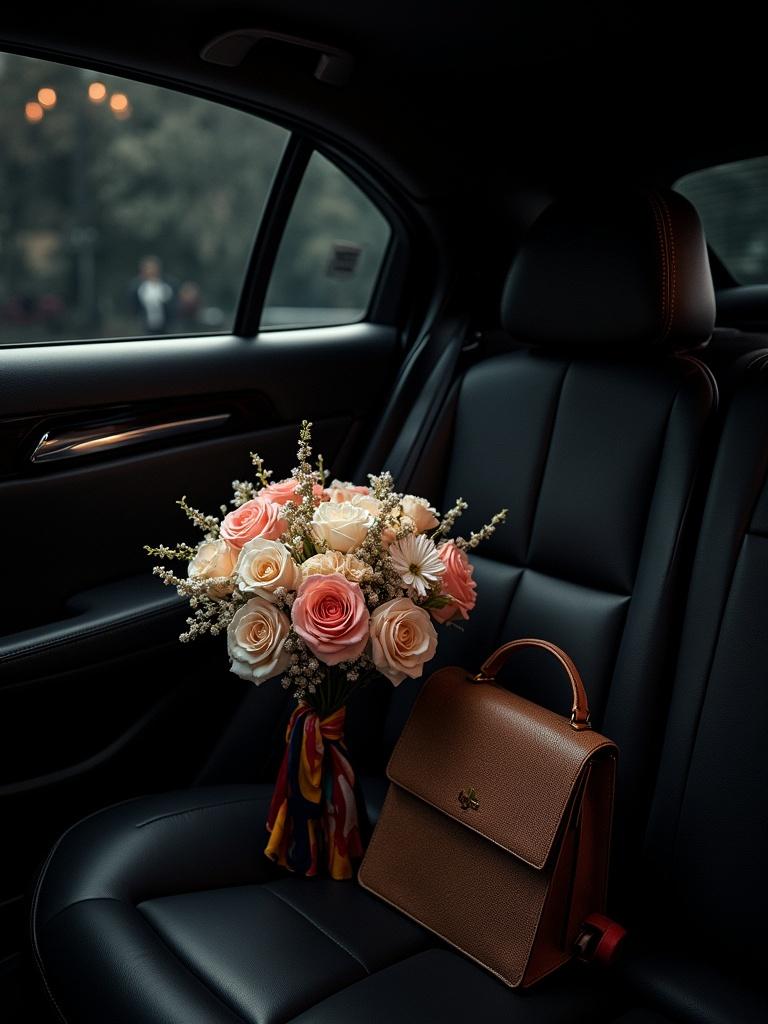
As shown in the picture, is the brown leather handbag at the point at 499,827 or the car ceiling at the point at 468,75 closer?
the brown leather handbag at the point at 499,827

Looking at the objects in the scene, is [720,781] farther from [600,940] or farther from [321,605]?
[321,605]

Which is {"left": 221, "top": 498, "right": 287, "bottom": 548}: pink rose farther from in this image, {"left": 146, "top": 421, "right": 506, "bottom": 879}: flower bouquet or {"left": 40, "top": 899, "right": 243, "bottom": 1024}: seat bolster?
{"left": 40, "top": 899, "right": 243, "bottom": 1024}: seat bolster

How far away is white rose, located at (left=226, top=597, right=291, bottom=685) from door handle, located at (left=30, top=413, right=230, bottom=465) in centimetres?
82

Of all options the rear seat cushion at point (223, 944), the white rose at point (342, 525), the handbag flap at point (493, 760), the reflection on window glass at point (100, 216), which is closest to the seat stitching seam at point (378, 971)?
the rear seat cushion at point (223, 944)

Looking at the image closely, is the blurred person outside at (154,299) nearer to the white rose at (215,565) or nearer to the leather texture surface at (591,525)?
the leather texture surface at (591,525)

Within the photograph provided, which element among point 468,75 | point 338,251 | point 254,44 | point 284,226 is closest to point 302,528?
point 254,44

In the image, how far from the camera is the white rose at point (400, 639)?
4.78ft

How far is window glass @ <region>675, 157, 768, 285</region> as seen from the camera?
8.21 feet

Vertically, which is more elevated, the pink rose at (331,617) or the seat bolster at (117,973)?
the pink rose at (331,617)

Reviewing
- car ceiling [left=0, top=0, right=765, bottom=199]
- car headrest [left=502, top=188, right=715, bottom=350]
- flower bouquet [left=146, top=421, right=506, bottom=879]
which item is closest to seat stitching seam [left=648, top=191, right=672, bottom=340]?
car headrest [left=502, top=188, right=715, bottom=350]

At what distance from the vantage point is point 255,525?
5.06 feet

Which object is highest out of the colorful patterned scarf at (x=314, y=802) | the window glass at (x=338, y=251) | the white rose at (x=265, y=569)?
the window glass at (x=338, y=251)

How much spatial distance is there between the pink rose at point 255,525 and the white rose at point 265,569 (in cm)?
6

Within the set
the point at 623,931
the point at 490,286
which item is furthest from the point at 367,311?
the point at 623,931
